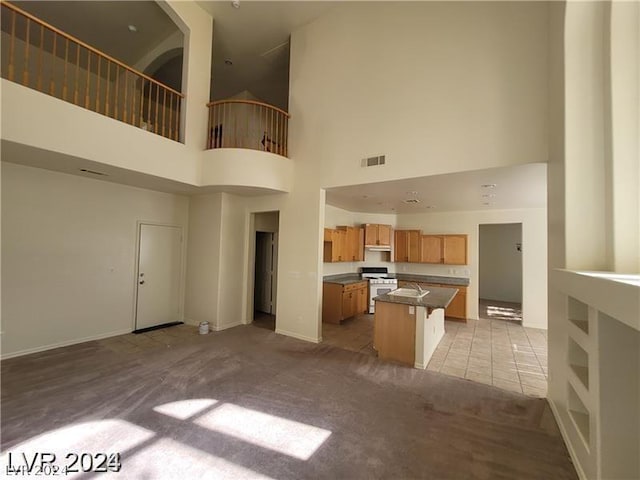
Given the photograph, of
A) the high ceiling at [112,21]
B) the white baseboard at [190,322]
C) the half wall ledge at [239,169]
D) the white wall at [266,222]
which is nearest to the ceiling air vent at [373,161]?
the half wall ledge at [239,169]

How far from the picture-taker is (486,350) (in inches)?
178

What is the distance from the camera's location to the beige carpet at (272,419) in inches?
81.7

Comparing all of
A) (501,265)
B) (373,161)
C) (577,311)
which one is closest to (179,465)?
(577,311)

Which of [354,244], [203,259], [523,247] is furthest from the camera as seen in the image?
[354,244]

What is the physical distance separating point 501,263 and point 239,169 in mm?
8852

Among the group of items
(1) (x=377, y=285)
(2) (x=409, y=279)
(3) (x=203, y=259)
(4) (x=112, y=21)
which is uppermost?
(4) (x=112, y=21)

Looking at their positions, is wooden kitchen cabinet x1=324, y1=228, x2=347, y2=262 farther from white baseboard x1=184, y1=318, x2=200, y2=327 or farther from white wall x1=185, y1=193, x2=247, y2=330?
white baseboard x1=184, y1=318, x2=200, y2=327

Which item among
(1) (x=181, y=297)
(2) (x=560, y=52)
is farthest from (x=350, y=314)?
(2) (x=560, y=52)

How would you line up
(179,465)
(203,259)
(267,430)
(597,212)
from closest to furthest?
(179,465) < (597,212) < (267,430) < (203,259)

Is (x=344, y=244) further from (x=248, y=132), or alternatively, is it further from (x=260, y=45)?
(x=260, y=45)

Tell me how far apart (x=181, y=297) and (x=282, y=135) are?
403 cm

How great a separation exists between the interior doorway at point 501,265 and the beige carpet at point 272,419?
671 cm

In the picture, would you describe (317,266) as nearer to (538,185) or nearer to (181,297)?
(181,297)

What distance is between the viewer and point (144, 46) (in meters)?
6.11
